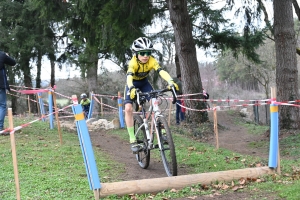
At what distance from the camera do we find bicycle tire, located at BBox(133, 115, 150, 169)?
638cm

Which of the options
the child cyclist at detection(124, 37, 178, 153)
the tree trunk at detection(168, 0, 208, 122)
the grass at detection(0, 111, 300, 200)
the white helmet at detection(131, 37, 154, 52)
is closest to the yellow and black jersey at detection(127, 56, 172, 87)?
the child cyclist at detection(124, 37, 178, 153)

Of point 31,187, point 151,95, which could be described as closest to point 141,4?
point 151,95

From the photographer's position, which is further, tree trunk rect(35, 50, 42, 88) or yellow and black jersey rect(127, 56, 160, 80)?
tree trunk rect(35, 50, 42, 88)

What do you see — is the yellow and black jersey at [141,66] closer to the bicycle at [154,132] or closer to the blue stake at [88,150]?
the bicycle at [154,132]

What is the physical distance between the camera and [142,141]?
648cm

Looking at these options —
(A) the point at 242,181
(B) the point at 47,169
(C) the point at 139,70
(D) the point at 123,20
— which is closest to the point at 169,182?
(A) the point at 242,181

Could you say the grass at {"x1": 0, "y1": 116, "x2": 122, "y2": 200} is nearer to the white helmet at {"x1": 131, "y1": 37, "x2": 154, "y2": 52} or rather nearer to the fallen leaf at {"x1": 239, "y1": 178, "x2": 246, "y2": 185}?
the fallen leaf at {"x1": 239, "y1": 178, "x2": 246, "y2": 185}

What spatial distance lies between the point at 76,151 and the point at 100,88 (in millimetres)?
22109

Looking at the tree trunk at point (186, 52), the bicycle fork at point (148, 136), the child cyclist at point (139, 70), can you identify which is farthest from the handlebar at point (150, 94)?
the tree trunk at point (186, 52)

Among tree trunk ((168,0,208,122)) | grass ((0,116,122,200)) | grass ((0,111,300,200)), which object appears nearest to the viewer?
grass ((0,111,300,200))

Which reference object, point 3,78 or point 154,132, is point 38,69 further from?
point 154,132

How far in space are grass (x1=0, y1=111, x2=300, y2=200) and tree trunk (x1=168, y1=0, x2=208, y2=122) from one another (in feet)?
8.92

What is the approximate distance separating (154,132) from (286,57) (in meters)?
5.85

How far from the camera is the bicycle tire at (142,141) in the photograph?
6383 mm
